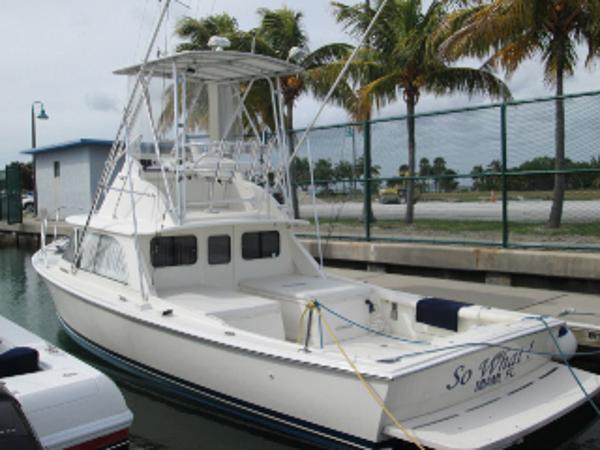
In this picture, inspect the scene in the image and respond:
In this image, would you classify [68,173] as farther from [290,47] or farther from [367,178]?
[367,178]

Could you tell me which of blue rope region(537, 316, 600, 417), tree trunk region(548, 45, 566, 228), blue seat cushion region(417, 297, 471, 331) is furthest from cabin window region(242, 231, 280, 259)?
tree trunk region(548, 45, 566, 228)

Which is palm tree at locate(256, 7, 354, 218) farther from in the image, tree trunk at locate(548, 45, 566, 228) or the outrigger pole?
the outrigger pole

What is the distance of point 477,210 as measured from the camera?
12344 mm

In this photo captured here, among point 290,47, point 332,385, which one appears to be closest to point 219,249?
point 332,385

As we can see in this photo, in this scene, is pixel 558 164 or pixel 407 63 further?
pixel 407 63

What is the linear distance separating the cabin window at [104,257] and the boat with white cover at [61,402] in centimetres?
297

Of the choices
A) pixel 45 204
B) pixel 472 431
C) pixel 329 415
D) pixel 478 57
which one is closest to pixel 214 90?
pixel 329 415

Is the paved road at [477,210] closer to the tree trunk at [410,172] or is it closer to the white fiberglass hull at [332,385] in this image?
the tree trunk at [410,172]

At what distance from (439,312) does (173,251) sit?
3135 millimetres

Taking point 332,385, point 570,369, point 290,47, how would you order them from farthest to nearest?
point 290,47, point 570,369, point 332,385

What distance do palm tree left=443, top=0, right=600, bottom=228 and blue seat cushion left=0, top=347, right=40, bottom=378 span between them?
371 inches

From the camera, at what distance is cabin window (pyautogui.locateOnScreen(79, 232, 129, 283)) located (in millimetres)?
7559

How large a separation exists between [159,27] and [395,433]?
4982 mm

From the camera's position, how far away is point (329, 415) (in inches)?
202
